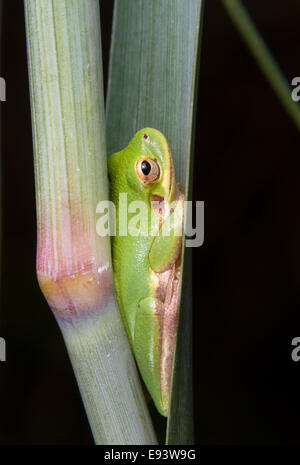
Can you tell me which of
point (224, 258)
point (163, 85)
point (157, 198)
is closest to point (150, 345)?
point (157, 198)

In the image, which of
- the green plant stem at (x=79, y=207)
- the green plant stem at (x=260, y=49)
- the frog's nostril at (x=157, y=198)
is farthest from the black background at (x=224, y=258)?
the green plant stem at (x=79, y=207)

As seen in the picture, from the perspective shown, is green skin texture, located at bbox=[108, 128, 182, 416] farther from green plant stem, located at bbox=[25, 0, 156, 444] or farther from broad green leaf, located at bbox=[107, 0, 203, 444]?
green plant stem, located at bbox=[25, 0, 156, 444]

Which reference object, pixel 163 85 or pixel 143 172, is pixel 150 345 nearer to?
pixel 143 172

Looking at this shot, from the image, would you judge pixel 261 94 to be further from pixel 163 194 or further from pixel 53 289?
pixel 53 289

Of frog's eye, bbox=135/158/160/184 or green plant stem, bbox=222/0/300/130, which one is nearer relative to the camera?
green plant stem, bbox=222/0/300/130

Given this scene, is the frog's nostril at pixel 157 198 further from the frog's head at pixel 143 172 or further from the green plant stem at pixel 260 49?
the green plant stem at pixel 260 49

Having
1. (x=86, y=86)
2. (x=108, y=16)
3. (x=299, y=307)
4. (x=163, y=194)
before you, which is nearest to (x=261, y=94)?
(x=108, y=16)

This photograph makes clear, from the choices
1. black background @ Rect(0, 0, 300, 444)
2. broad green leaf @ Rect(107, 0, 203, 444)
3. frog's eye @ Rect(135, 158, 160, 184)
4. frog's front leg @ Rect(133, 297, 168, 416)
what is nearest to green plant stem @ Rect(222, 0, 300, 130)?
broad green leaf @ Rect(107, 0, 203, 444)
